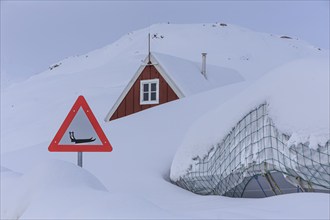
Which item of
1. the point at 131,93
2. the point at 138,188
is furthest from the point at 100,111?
the point at 138,188

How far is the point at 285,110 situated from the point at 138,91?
1241 centimetres

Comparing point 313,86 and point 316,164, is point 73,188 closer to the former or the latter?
point 316,164

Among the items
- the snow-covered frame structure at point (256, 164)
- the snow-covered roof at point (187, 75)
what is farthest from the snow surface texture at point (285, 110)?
the snow-covered roof at point (187, 75)

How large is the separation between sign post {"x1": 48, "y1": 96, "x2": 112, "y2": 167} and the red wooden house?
1072 cm

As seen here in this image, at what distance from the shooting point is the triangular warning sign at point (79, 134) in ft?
18.5

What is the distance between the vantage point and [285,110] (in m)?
5.48

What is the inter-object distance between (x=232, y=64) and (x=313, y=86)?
3240 cm

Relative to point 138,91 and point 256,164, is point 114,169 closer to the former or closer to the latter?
point 256,164

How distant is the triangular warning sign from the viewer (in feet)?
18.5

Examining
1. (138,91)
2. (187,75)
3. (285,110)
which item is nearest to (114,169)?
(285,110)

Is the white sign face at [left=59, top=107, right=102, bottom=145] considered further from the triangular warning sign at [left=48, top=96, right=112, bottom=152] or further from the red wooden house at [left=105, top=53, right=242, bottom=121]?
the red wooden house at [left=105, top=53, right=242, bottom=121]

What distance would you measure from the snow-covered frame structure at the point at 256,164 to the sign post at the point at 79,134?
159cm

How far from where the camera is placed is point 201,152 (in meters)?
6.71

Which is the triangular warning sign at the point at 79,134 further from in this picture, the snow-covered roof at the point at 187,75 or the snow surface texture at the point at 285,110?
the snow-covered roof at the point at 187,75
